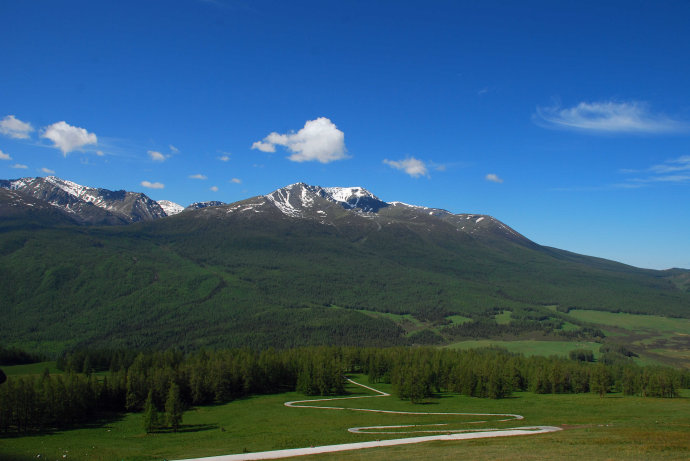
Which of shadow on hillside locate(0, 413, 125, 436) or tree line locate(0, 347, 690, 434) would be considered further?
tree line locate(0, 347, 690, 434)

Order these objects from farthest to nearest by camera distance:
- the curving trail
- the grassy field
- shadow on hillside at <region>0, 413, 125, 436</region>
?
shadow on hillside at <region>0, 413, 125, 436</region> → the curving trail → the grassy field

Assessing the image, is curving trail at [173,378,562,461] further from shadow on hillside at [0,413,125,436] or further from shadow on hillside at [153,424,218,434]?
shadow on hillside at [0,413,125,436]

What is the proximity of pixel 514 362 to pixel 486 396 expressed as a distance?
99.7ft

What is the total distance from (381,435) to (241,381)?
2540 inches

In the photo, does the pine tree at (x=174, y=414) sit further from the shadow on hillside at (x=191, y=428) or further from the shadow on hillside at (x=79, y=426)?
the shadow on hillside at (x=79, y=426)

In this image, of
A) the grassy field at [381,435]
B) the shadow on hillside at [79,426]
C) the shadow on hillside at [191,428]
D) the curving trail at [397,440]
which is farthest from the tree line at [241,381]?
the curving trail at [397,440]

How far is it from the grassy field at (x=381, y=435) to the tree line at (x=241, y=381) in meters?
4.76

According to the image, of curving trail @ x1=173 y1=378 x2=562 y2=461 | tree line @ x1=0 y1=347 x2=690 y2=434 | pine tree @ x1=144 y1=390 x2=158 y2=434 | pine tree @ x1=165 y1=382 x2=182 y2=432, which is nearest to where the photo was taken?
curving trail @ x1=173 y1=378 x2=562 y2=461

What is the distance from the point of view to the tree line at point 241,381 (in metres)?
70.5

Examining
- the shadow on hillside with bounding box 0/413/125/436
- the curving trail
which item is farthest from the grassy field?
the curving trail

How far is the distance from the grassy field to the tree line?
15.6 feet

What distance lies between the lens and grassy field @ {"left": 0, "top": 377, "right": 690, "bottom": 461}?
1394 inches

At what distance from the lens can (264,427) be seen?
6400 cm

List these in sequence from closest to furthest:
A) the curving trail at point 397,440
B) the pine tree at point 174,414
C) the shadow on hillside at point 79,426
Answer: the curving trail at point 397,440 < the shadow on hillside at point 79,426 < the pine tree at point 174,414
